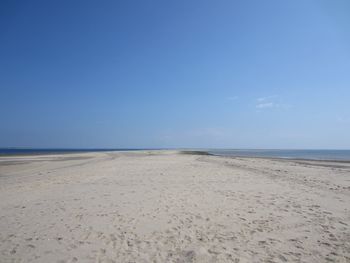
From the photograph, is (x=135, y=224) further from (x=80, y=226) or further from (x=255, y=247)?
(x=255, y=247)

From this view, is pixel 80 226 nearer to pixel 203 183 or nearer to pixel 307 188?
pixel 203 183

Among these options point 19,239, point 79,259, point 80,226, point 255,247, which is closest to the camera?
point 79,259

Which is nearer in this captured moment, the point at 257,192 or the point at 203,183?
the point at 257,192

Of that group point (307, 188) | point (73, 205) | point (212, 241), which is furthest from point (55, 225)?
point (307, 188)

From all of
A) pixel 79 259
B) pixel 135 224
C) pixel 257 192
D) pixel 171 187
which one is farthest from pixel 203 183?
Answer: pixel 79 259

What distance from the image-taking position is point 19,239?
19.6 feet

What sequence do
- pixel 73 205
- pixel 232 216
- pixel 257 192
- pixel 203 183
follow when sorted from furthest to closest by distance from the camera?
pixel 203 183 < pixel 257 192 < pixel 73 205 < pixel 232 216

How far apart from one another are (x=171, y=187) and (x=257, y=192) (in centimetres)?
423

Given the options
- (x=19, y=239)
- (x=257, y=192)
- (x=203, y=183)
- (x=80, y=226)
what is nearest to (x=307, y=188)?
(x=257, y=192)

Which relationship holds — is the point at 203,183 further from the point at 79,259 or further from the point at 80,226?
the point at 79,259

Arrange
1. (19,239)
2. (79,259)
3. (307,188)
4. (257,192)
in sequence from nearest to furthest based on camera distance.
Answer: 1. (79,259)
2. (19,239)
3. (257,192)
4. (307,188)

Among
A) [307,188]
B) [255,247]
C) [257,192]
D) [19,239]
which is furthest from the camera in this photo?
[307,188]

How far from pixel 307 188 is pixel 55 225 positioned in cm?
1168

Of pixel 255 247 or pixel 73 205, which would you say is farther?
pixel 73 205
